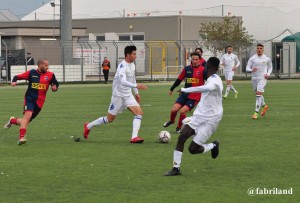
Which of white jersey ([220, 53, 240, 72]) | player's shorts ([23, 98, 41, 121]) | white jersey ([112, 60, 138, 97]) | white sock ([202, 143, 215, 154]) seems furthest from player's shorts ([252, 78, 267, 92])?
white jersey ([220, 53, 240, 72])

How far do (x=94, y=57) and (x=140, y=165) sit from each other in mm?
49155

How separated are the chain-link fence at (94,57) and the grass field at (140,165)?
3501 cm

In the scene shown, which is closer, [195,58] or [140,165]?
[140,165]

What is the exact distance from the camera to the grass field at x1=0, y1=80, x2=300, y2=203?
11625 millimetres

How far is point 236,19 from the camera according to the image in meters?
82.3

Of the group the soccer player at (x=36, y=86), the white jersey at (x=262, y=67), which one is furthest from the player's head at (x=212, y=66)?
the white jersey at (x=262, y=67)

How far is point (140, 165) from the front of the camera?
47.4ft

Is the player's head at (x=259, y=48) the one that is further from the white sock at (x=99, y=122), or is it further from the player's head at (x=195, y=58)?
the white sock at (x=99, y=122)

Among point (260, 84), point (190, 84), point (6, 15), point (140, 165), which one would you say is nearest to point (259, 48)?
point (260, 84)

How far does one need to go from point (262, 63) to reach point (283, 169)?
40.6 feet

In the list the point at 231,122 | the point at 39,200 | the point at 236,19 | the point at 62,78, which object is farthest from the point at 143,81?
the point at 39,200

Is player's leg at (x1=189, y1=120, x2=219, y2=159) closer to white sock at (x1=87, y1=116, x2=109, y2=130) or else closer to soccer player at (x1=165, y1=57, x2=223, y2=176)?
soccer player at (x1=165, y1=57, x2=223, y2=176)

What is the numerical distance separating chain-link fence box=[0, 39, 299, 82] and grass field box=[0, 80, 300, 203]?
35012 mm

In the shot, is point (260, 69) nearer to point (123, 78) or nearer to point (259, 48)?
point (259, 48)
